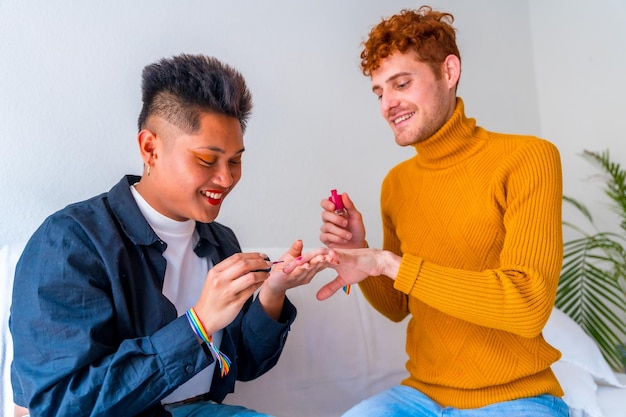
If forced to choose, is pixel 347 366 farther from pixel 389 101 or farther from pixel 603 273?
pixel 603 273

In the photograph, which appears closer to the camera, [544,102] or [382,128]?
[382,128]

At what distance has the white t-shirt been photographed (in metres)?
1.24

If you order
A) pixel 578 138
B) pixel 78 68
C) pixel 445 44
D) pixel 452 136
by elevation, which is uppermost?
pixel 78 68

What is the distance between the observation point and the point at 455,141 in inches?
53.0

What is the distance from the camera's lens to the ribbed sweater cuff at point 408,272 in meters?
1.18

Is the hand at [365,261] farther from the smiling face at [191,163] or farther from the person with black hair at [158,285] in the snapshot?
the smiling face at [191,163]

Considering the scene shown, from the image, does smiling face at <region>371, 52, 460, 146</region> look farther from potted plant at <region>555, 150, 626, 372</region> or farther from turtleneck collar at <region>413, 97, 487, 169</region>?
potted plant at <region>555, 150, 626, 372</region>

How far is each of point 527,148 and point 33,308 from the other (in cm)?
102

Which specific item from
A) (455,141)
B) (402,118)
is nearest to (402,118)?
(402,118)

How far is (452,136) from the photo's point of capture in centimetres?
135

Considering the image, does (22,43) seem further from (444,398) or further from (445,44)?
(444,398)

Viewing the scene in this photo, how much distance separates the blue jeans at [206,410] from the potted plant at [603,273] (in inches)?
59.2

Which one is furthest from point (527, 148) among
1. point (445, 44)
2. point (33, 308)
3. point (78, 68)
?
point (78, 68)

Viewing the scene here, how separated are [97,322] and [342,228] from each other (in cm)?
61
